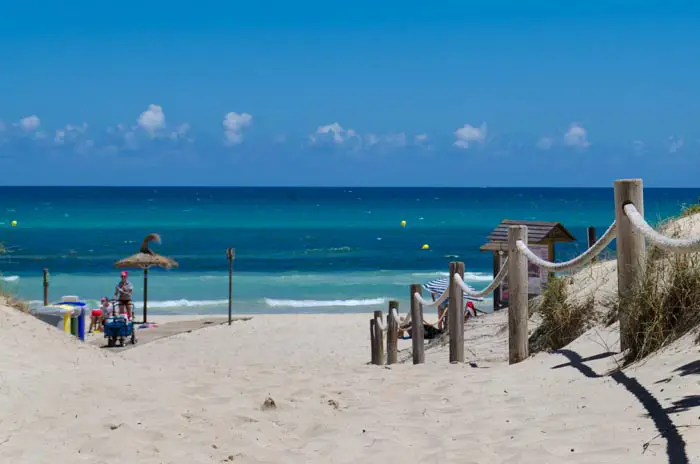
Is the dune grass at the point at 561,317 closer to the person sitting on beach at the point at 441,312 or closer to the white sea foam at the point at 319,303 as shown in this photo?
the person sitting on beach at the point at 441,312

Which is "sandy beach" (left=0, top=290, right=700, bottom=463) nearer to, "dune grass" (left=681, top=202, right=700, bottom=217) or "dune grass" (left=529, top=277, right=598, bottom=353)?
"dune grass" (left=529, top=277, right=598, bottom=353)

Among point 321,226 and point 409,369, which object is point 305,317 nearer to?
point 409,369

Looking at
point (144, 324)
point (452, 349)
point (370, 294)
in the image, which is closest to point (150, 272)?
point (370, 294)

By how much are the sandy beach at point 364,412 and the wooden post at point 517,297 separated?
0.85 ft

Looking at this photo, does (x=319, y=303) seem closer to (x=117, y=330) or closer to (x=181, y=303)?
(x=181, y=303)

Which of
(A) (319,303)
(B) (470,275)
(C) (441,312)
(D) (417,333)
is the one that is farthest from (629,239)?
(B) (470,275)

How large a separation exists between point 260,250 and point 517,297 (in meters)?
53.8

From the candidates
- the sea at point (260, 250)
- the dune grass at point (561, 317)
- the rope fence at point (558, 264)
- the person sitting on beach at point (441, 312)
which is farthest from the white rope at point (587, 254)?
the person sitting on beach at point (441, 312)

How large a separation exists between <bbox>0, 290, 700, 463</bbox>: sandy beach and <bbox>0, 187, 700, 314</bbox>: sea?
3165mm

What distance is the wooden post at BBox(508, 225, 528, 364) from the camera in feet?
25.6

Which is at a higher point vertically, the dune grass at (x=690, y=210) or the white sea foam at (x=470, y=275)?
the dune grass at (x=690, y=210)

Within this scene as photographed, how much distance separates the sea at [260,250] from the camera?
36906 mm

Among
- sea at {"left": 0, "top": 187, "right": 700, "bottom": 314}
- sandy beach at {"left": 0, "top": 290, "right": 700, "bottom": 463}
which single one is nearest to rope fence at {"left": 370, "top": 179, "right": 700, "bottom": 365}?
sandy beach at {"left": 0, "top": 290, "right": 700, "bottom": 463}

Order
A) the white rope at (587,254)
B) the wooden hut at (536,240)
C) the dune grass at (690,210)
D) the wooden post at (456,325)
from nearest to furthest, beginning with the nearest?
1. the white rope at (587,254)
2. the wooden post at (456,325)
3. the dune grass at (690,210)
4. the wooden hut at (536,240)
